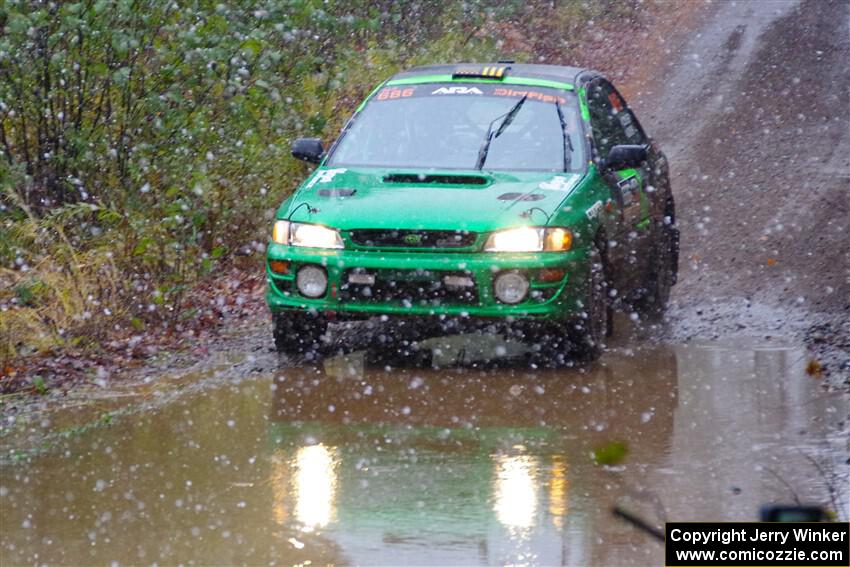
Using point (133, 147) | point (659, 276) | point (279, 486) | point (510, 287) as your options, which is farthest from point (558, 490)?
point (133, 147)

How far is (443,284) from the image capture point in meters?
8.20

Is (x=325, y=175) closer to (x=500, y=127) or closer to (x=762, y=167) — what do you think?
(x=500, y=127)

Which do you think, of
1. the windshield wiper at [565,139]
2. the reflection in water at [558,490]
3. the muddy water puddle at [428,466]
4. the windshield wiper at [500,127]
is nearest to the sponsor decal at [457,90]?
the windshield wiper at [500,127]

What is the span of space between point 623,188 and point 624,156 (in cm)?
55

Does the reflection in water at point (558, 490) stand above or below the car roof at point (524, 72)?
below

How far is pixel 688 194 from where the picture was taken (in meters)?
14.2

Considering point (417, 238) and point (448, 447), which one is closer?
point (448, 447)

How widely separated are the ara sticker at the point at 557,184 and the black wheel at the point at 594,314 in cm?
40

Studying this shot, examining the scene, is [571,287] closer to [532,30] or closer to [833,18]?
[532,30]

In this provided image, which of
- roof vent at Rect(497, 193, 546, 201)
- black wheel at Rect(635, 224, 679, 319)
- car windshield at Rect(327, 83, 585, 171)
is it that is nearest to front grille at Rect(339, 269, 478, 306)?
roof vent at Rect(497, 193, 546, 201)

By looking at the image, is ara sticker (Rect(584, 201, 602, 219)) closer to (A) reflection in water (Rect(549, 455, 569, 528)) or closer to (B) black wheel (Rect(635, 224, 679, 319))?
(B) black wheel (Rect(635, 224, 679, 319))

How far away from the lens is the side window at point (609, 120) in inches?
377

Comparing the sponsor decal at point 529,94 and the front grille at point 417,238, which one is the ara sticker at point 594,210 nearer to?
the front grille at point 417,238

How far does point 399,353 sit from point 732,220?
5254 mm
